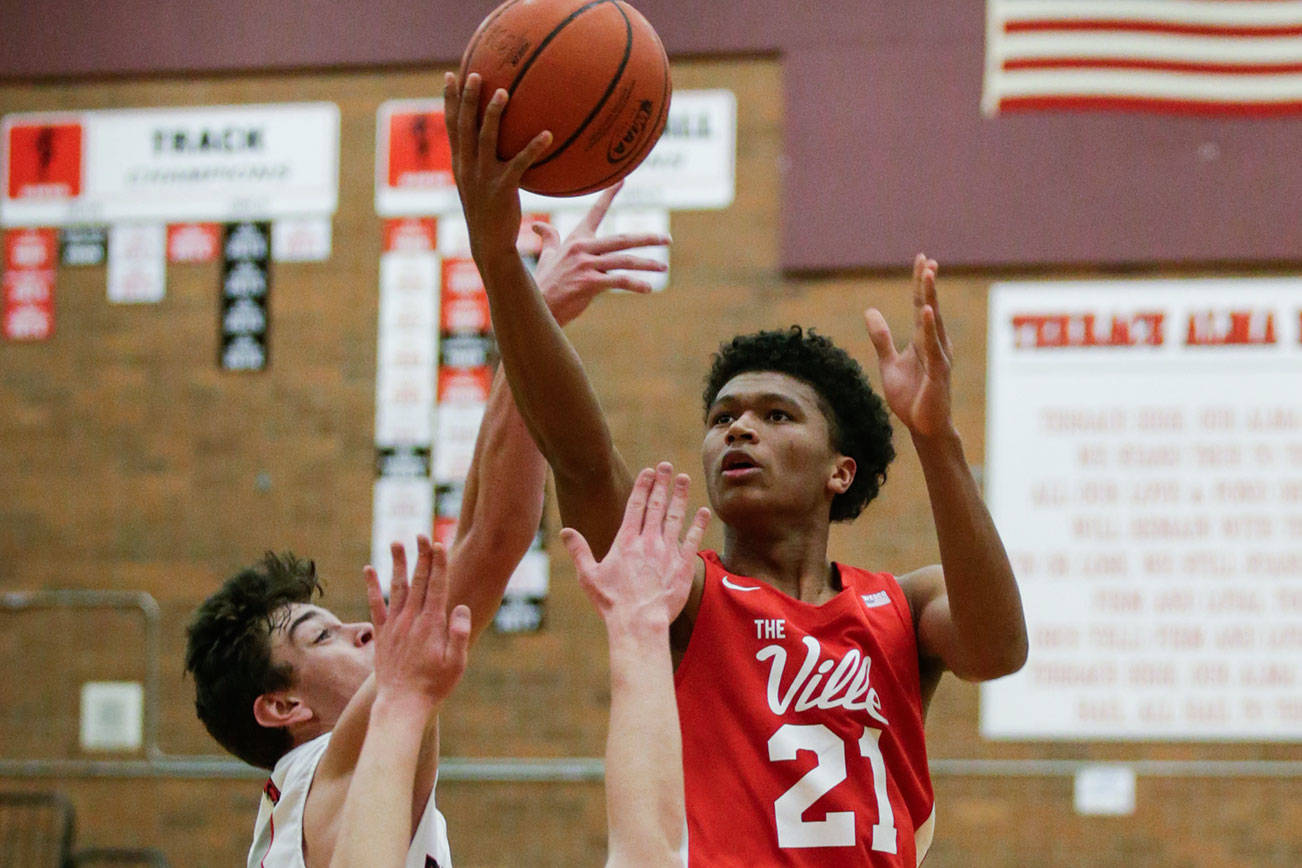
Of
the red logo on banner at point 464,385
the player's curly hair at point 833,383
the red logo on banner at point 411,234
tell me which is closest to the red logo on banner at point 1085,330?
the red logo on banner at point 464,385

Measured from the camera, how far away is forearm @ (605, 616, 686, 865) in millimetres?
1988

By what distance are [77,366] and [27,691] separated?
71.0 inches

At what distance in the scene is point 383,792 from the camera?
214cm

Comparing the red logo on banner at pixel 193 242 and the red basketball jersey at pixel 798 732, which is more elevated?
the red logo on banner at pixel 193 242

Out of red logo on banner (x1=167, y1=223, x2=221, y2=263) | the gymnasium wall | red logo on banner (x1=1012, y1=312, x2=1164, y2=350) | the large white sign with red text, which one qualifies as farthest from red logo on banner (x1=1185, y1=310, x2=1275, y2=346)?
red logo on banner (x1=167, y1=223, x2=221, y2=263)

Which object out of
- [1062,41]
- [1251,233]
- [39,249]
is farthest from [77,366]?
[1251,233]

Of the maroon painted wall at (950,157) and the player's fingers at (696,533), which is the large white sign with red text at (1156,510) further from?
the player's fingers at (696,533)

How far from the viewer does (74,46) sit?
29.5ft

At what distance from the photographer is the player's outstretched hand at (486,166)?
2.47 m

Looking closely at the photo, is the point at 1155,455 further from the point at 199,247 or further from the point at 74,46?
the point at 74,46

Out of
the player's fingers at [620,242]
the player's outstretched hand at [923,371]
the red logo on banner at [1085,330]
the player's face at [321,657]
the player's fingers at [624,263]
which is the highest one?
the red logo on banner at [1085,330]

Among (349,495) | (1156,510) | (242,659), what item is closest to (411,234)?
(349,495)

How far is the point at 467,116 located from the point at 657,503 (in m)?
0.72

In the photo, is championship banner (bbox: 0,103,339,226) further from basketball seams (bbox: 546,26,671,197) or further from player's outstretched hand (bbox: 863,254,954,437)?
player's outstretched hand (bbox: 863,254,954,437)
